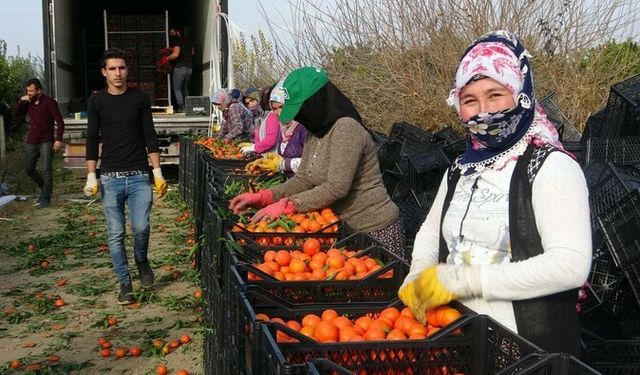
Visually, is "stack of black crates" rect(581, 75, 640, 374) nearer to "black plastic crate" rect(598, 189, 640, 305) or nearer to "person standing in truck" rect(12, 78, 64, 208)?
"black plastic crate" rect(598, 189, 640, 305)

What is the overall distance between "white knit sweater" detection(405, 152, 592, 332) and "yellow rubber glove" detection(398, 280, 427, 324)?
0.14 metres

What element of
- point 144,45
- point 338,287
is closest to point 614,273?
point 338,287

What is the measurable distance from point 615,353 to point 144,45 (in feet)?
50.1

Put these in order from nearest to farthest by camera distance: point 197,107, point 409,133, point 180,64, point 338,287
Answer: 1. point 338,287
2. point 409,133
3. point 197,107
4. point 180,64

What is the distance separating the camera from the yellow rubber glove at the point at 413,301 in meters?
2.25

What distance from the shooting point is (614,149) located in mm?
5414

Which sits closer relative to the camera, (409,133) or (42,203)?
(409,133)

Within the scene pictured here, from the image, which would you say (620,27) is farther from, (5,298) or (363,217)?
(5,298)

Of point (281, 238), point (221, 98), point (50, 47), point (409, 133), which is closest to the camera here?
point (281, 238)

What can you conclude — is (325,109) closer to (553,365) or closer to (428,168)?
(553,365)

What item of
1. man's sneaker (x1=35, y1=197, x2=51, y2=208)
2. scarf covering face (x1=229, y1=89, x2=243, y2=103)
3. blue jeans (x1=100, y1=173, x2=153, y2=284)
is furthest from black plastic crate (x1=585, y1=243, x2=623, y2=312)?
man's sneaker (x1=35, y1=197, x2=51, y2=208)

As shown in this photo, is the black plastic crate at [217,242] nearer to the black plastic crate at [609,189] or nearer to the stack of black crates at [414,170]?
the black plastic crate at [609,189]

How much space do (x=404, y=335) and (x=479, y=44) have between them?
2.92 ft

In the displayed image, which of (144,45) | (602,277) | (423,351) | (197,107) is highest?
(144,45)
